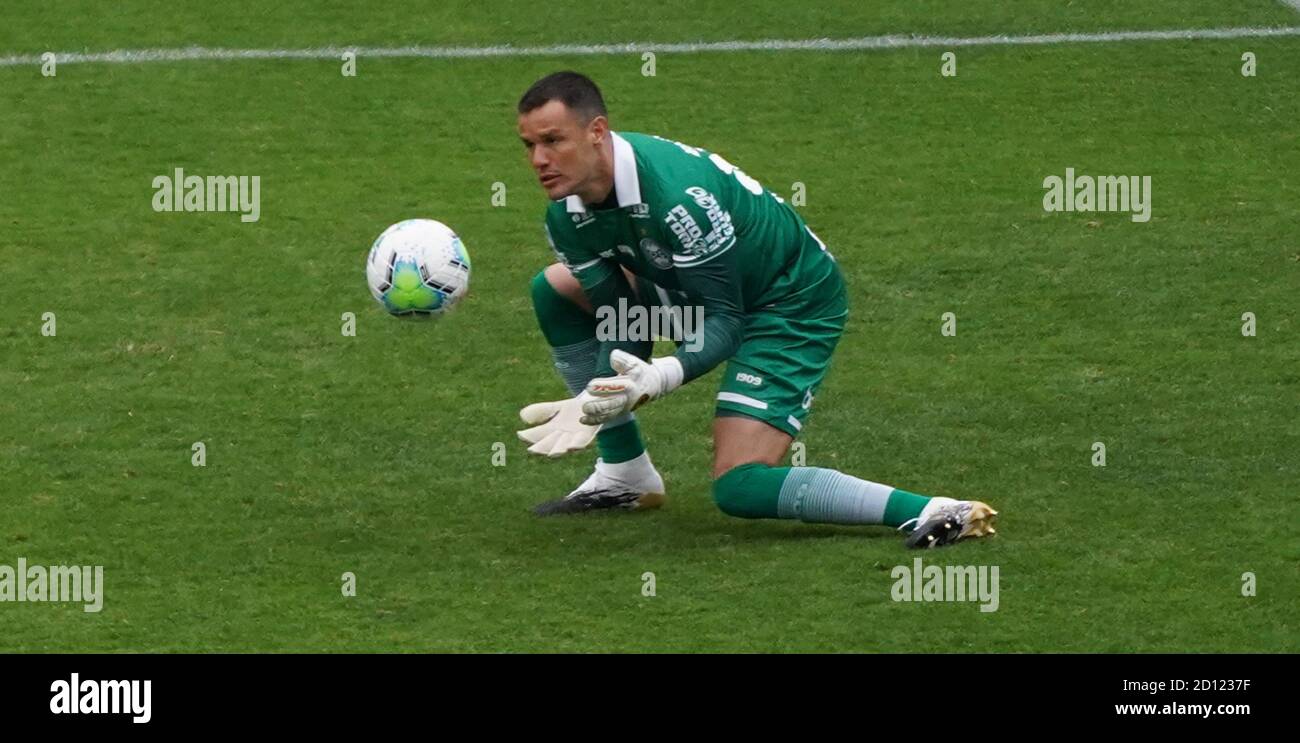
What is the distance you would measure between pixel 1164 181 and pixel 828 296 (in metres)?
5.07

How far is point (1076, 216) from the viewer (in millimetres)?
12039

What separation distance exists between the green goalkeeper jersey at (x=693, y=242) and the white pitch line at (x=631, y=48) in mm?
6757

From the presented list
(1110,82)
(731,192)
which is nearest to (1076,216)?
(1110,82)

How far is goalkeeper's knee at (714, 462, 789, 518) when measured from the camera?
301 inches

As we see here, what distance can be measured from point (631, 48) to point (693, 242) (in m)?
7.36

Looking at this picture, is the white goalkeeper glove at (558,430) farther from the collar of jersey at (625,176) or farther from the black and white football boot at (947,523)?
the black and white football boot at (947,523)

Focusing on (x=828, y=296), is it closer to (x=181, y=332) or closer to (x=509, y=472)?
(x=509, y=472)

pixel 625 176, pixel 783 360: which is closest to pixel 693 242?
pixel 625 176

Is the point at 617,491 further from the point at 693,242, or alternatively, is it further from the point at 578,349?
the point at 693,242

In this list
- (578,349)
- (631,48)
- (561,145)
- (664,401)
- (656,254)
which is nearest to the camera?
(561,145)

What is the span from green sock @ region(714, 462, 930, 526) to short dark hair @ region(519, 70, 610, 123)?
1383 mm

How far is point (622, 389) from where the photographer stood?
723 cm

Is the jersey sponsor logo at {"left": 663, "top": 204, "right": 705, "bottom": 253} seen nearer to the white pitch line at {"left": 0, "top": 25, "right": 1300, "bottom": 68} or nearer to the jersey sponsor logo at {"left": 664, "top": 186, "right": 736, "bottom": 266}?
the jersey sponsor logo at {"left": 664, "top": 186, "right": 736, "bottom": 266}

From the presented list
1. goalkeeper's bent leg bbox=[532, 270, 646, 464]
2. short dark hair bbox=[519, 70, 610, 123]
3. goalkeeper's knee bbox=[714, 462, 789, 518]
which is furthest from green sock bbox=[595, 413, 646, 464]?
short dark hair bbox=[519, 70, 610, 123]
